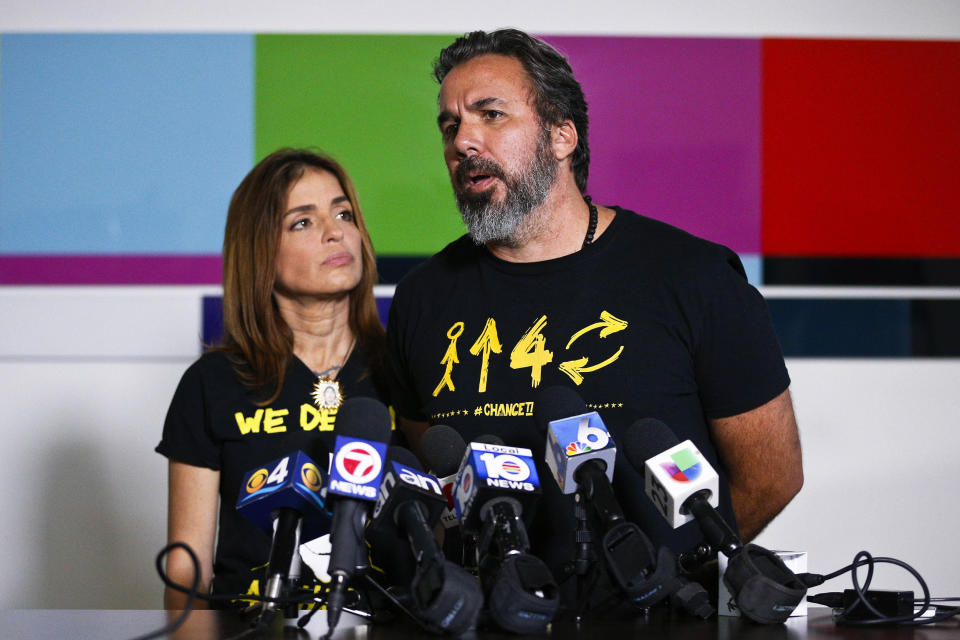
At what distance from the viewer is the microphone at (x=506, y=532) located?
1.01 m

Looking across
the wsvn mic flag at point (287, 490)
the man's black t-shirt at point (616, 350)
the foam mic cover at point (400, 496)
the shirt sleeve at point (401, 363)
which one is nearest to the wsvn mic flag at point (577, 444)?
the foam mic cover at point (400, 496)

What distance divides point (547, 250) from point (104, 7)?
181cm

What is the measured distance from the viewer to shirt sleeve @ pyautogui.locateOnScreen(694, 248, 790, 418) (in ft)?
5.59

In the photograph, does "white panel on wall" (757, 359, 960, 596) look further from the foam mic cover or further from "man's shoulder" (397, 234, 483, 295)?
the foam mic cover

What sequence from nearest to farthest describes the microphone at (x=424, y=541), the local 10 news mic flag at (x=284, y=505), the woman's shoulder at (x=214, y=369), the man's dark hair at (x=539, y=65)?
the microphone at (x=424, y=541) < the local 10 news mic flag at (x=284, y=505) < the man's dark hair at (x=539, y=65) < the woman's shoulder at (x=214, y=369)

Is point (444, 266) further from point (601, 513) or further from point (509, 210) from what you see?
point (601, 513)

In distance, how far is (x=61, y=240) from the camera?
285 cm

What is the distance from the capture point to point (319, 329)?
2.24 metres

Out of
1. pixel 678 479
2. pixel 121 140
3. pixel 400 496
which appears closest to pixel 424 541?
pixel 400 496

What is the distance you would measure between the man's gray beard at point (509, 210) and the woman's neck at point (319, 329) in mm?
523

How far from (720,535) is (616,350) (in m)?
0.68

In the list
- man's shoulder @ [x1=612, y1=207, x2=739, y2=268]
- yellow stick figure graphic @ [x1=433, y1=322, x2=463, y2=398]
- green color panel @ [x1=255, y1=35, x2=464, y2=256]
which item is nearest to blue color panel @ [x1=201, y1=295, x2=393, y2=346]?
green color panel @ [x1=255, y1=35, x2=464, y2=256]

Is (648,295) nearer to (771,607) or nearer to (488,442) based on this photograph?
(488,442)

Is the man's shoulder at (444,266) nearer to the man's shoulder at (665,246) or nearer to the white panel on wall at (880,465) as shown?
Answer: the man's shoulder at (665,246)
